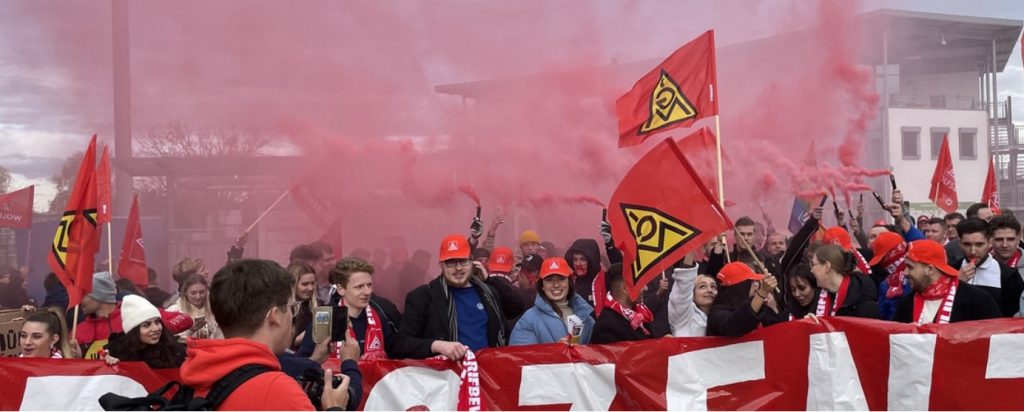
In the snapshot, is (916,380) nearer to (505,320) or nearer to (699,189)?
(699,189)

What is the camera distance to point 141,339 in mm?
6172

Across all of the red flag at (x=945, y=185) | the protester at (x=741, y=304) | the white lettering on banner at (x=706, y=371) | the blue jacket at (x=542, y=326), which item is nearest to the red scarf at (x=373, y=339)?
the blue jacket at (x=542, y=326)

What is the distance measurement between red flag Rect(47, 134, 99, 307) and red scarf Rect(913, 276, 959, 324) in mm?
6252

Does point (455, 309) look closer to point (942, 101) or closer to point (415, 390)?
point (415, 390)

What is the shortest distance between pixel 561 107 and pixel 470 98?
1956 millimetres

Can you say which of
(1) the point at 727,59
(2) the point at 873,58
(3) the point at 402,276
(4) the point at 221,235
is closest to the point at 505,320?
(3) the point at 402,276

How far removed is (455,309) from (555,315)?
28.4 inches

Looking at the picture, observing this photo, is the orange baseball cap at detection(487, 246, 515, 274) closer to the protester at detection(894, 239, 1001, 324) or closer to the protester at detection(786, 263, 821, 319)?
the protester at detection(786, 263, 821, 319)

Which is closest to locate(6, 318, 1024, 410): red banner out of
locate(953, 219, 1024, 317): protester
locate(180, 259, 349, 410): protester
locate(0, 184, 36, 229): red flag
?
locate(953, 219, 1024, 317): protester

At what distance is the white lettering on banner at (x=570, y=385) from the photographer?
6.14 meters

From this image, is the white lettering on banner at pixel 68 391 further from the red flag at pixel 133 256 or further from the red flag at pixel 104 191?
the red flag at pixel 133 256

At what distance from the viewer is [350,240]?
1720 cm

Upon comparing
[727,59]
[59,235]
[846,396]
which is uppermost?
[727,59]

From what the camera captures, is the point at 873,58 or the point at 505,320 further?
the point at 873,58
